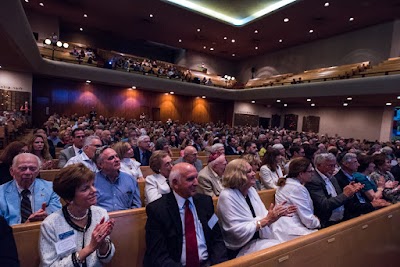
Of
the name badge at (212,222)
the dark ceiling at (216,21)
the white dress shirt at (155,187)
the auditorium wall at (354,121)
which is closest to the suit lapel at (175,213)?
the name badge at (212,222)

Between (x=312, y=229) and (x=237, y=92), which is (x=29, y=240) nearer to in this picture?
(x=312, y=229)

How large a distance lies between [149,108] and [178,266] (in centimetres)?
1714

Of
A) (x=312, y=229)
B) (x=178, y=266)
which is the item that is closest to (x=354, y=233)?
(x=312, y=229)

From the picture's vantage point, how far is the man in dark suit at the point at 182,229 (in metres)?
1.84

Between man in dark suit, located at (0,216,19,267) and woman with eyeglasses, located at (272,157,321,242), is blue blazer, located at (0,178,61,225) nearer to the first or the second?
man in dark suit, located at (0,216,19,267)

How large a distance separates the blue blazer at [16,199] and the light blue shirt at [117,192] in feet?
1.31

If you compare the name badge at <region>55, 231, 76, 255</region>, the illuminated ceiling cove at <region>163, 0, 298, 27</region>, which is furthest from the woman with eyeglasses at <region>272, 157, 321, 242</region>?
the illuminated ceiling cove at <region>163, 0, 298, 27</region>

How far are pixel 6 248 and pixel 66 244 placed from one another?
12.2 inches

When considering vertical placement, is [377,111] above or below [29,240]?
above

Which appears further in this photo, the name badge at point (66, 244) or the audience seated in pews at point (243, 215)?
the audience seated in pews at point (243, 215)

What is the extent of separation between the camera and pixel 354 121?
52.7 ft

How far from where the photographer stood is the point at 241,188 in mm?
2322

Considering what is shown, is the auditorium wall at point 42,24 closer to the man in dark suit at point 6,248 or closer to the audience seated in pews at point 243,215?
the audience seated in pews at point 243,215

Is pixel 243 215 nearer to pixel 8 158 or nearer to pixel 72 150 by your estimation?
pixel 8 158
